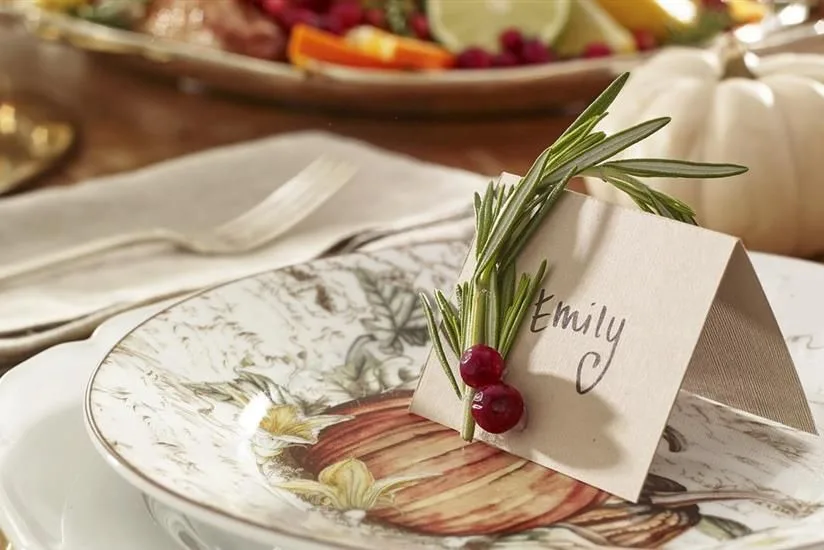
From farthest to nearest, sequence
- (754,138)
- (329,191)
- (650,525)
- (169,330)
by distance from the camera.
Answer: (329,191) < (754,138) < (169,330) < (650,525)

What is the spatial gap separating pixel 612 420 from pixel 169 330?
10.3 inches

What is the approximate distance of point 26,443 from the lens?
55 centimetres

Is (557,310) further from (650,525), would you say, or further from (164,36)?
(164,36)

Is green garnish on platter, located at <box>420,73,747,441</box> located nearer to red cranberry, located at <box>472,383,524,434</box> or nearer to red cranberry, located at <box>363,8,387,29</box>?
red cranberry, located at <box>472,383,524,434</box>

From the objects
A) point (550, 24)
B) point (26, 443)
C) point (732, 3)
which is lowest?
point (26, 443)

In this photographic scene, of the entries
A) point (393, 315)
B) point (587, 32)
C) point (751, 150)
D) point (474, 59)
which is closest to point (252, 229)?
point (393, 315)

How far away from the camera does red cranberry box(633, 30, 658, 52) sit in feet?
5.62

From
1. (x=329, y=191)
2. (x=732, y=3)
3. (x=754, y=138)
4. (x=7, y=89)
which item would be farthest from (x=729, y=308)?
(x=732, y=3)

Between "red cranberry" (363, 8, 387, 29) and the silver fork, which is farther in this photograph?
"red cranberry" (363, 8, 387, 29)

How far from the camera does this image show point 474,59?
1528 mm

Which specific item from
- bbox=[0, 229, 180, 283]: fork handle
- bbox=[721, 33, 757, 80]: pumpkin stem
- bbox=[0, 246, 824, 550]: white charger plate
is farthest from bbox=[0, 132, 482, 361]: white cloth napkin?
bbox=[721, 33, 757, 80]: pumpkin stem

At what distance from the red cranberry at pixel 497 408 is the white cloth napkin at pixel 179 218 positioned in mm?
333

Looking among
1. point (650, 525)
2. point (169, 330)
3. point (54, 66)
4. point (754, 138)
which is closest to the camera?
point (650, 525)

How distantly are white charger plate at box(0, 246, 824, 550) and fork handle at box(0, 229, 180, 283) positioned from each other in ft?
0.57
